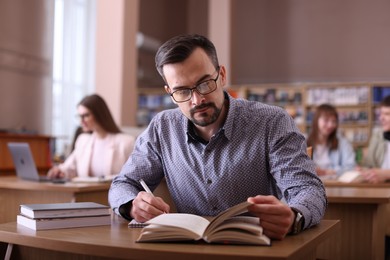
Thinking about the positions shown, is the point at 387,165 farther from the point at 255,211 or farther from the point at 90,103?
the point at 255,211

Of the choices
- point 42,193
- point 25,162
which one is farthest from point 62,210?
point 25,162

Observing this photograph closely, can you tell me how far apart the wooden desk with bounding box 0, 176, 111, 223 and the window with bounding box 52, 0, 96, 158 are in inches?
141

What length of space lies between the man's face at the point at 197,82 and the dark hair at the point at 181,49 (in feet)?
0.06

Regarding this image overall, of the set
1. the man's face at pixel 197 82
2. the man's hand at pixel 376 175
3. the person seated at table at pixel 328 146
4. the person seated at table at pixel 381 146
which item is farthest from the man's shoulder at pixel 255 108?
the person seated at table at pixel 328 146

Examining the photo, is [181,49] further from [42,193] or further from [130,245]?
[42,193]

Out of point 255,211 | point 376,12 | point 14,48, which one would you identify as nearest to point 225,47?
point 376,12

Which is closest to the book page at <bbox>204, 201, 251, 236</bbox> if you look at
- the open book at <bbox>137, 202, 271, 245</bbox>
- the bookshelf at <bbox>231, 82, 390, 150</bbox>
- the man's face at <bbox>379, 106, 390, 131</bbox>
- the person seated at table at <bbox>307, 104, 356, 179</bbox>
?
the open book at <bbox>137, 202, 271, 245</bbox>

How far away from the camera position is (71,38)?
7.76m

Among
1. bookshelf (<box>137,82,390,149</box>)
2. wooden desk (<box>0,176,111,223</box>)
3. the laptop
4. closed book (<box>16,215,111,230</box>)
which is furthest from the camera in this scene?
bookshelf (<box>137,82,390,149</box>)

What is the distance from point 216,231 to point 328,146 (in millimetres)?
3721

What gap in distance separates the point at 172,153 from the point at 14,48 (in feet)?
15.1

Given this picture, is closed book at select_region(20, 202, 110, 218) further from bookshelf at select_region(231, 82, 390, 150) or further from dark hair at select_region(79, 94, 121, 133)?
bookshelf at select_region(231, 82, 390, 150)

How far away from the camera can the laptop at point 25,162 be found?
3607 mm

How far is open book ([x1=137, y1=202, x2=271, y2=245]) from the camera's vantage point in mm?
1353
